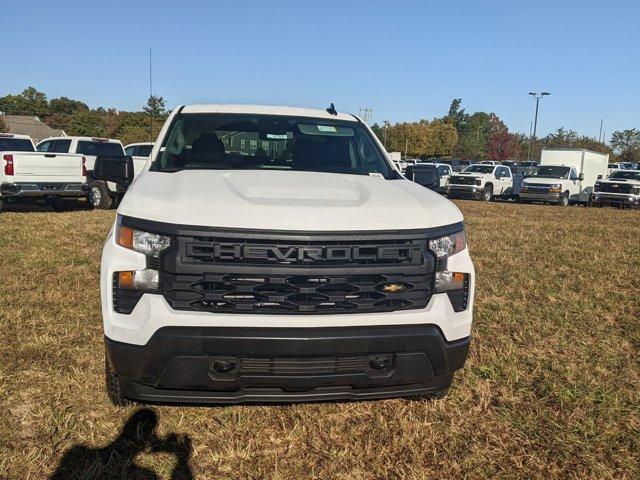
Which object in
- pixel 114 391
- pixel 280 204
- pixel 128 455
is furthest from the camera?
pixel 114 391

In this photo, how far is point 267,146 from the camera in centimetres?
404

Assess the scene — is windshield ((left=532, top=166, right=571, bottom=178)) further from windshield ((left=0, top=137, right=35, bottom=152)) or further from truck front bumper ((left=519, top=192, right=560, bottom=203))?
windshield ((left=0, top=137, right=35, bottom=152))

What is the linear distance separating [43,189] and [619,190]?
19.7 metres

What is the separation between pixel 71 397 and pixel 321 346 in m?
1.75

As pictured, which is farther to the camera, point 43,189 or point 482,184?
point 482,184

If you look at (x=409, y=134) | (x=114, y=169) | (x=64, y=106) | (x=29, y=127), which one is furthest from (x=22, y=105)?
(x=114, y=169)

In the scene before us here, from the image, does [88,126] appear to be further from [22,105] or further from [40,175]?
[40,175]

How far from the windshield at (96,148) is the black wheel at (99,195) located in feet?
4.46

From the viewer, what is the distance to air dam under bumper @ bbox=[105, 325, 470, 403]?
2.43 meters

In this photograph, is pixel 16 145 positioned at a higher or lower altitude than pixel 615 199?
higher

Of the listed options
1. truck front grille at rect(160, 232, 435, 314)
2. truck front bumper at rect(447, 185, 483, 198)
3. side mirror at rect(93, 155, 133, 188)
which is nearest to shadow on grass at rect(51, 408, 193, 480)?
truck front grille at rect(160, 232, 435, 314)

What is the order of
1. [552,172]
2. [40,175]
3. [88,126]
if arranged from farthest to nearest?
[88,126] → [552,172] → [40,175]

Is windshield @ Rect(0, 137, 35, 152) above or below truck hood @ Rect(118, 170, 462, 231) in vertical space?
above

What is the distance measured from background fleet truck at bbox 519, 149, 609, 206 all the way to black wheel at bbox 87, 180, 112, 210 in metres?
16.6
